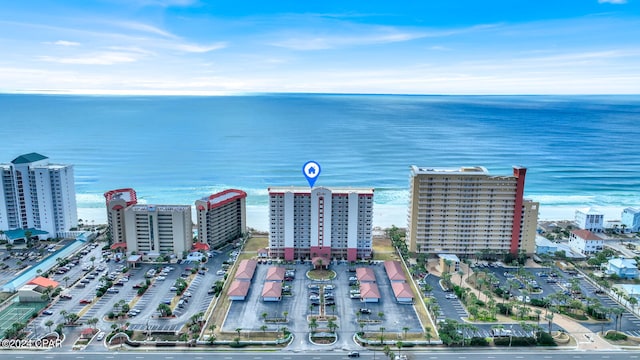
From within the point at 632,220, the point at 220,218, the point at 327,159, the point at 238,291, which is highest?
the point at 327,159

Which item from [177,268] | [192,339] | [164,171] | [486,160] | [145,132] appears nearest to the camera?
[192,339]

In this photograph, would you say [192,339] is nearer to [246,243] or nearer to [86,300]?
[86,300]

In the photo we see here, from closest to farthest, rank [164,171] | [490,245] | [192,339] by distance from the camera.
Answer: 1. [192,339]
2. [490,245]
3. [164,171]

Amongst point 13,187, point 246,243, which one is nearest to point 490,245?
point 246,243

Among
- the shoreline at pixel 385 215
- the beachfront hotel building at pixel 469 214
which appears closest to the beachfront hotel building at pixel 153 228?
the shoreline at pixel 385 215

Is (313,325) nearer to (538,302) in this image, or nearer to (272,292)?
(272,292)

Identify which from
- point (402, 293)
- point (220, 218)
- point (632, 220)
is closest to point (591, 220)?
point (632, 220)
